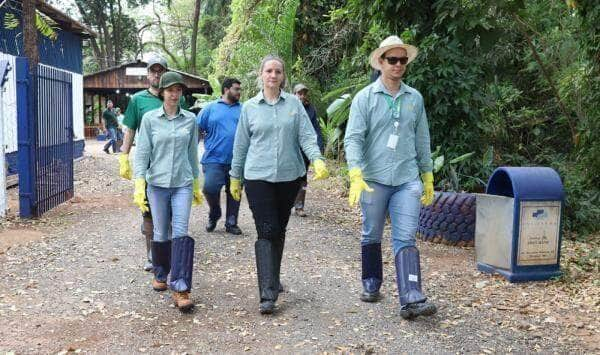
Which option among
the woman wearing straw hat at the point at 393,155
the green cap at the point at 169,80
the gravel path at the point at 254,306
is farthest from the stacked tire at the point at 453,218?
the green cap at the point at 169,80

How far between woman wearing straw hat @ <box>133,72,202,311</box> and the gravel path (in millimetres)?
439

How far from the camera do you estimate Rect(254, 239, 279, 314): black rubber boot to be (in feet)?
16.1

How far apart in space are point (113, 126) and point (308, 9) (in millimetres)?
8806

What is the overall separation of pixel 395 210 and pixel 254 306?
143 centimetres

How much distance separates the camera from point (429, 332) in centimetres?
460

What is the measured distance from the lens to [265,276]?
4918mm

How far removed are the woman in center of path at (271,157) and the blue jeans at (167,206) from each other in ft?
1.85

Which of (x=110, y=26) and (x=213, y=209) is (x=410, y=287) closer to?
(x=213, y=209)

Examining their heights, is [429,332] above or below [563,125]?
below

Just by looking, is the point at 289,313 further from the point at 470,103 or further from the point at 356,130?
the point at 470,103

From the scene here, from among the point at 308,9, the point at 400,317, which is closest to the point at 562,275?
the point at 400,317

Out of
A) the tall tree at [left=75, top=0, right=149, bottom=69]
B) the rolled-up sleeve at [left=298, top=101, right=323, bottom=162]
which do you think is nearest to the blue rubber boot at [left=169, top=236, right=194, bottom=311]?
the rolled-up sleeve at [left=298, top=101, right=323, bottom=162]

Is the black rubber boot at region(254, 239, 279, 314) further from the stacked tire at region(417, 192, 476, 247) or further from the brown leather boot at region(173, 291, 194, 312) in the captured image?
the stacked tire at region(417, 192, 476, 247)

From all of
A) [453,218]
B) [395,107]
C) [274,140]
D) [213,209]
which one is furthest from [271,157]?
[453,218]
